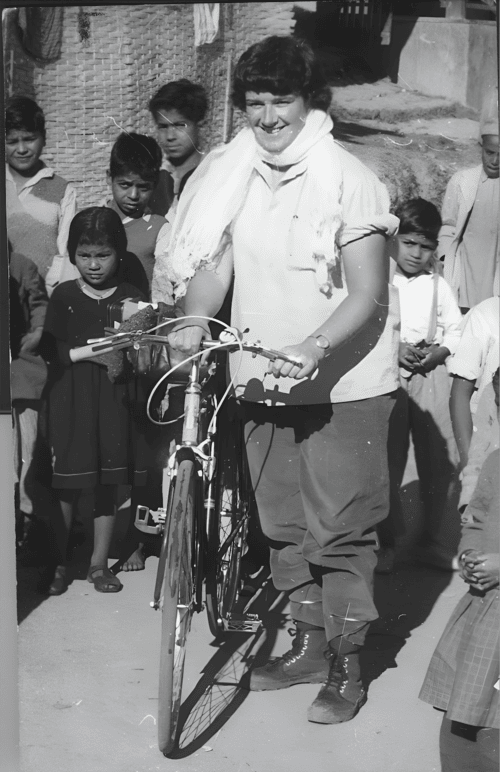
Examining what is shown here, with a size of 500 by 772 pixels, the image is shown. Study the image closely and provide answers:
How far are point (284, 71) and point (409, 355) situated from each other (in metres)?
0.99

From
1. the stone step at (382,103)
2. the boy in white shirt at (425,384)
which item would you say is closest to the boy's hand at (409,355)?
the boy in white shirt at (425,384)

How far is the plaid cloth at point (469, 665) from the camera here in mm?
3129

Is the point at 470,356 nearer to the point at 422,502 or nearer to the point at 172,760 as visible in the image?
the point at 422,502

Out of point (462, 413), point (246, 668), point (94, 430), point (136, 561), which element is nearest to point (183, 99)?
point (94, 430)

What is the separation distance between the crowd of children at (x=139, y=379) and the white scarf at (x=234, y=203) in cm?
5

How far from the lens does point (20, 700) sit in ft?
11.2

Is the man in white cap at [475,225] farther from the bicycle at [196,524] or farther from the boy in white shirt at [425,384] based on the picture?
the bicycle at [196,524]

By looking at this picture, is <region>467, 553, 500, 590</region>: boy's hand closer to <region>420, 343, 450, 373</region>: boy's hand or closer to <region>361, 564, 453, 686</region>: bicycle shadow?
<region>361, 564, 453, 686</region>: bicycle shadow

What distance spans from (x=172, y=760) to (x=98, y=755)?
0.26 m

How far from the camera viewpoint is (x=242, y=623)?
3.45 metres

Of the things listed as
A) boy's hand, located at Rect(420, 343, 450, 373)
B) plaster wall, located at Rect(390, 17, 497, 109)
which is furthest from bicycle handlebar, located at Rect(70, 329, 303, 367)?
plaster wall, located at Rect(390, 17, 497, 109)

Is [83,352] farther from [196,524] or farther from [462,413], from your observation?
[462,413]

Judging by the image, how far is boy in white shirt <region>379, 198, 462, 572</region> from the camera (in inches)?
126

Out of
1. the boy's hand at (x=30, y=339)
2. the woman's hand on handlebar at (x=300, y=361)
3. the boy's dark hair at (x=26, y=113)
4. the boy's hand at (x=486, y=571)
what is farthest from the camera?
the boy's hand at (x=30, y=339)
